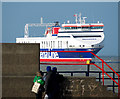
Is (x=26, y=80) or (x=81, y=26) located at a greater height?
(x=81, y=26)

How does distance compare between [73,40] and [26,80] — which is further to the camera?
[73,40]

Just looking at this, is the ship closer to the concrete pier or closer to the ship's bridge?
the ship's bridge

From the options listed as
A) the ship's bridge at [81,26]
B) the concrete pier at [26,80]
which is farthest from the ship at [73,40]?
the concrete pier at [26,80]

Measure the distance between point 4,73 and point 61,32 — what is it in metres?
88.7

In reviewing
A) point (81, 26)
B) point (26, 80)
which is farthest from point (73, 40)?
point (26, 80)

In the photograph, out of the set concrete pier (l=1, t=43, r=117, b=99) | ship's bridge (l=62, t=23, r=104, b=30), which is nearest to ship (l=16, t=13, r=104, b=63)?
ship's bridge (l=62, t=23, r=104, b=30)

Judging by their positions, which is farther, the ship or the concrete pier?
the ship

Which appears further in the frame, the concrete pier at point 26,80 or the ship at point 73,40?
the ship at point 73,40

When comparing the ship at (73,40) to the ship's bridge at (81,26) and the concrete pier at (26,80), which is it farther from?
the concrete pier at (26,80)

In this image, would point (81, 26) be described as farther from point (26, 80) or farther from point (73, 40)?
point (26, 80)

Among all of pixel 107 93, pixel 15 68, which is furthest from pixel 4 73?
pixel 107 93

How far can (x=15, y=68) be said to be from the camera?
9836 mm

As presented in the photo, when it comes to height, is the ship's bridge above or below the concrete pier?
above

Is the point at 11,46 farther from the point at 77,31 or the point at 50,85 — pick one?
the point at 77,31
